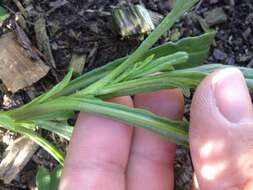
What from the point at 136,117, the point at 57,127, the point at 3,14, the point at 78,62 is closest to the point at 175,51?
the point at 136,117

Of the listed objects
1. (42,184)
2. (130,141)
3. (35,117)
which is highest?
(35,117)

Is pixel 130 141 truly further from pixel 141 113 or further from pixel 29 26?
pixel 29 26

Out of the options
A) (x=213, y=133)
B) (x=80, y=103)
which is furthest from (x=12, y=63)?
(x=213, y=133)

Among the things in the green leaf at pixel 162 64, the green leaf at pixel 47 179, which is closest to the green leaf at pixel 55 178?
the green leaf at pixel 47 179

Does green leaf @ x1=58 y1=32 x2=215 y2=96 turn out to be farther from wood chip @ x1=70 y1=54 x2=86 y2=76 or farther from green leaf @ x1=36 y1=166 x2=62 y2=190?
wood chip @ x1=70 y1=54 x2=86 y2=76

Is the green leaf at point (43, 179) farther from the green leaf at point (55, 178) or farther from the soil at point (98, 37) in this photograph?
the soil at point (98, 37)

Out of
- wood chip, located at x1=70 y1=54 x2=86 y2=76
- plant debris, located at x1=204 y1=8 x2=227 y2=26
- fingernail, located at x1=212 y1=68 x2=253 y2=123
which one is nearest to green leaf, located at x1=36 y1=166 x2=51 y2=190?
wood chip, located at x1=70 y1=54 x2=86 y2=76
